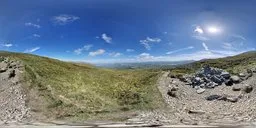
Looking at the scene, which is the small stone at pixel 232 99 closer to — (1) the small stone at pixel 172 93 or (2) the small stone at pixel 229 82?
(2) the small stone at pixel 229 82

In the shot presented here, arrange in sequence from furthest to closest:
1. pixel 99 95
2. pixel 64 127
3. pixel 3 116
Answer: pixel 99 95 < pixel 3 116 < pixel 64 127

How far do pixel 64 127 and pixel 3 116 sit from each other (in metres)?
8.54

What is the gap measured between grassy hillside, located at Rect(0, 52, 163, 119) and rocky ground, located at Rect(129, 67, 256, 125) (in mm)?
2199

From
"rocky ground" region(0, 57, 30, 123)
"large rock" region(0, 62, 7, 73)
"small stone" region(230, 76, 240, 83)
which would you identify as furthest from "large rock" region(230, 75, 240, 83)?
"large rock" region(0, 62, 7, 73)

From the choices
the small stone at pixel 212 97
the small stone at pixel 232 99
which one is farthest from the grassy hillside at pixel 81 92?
the small stone at pixel 232 99

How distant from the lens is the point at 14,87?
44.5m

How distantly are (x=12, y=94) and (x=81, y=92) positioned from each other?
8.36 metres

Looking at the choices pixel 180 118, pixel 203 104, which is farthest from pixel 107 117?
Result: pixel 203 104

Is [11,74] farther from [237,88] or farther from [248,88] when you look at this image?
[248,88]

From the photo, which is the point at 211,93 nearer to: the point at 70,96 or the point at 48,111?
the point at 70,96

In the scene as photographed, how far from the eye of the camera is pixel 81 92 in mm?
44875

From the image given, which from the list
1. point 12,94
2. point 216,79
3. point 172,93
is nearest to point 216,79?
point 216,79

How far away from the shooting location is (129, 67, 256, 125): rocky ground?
34.8 m

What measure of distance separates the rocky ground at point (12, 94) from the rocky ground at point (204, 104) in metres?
12.2
